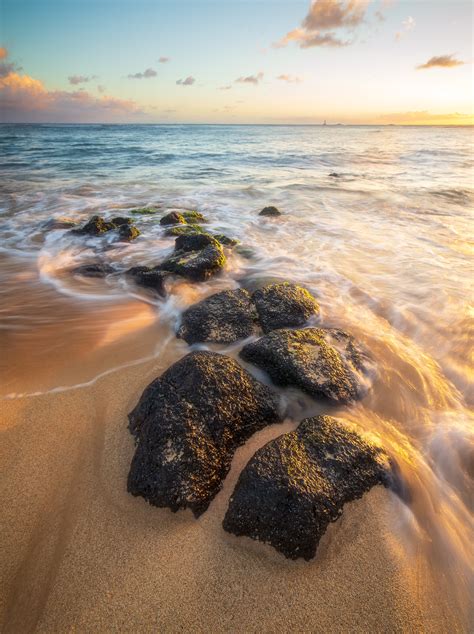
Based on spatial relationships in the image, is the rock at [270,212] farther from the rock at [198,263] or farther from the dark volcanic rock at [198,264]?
the dark volcanic rock at [198,264]

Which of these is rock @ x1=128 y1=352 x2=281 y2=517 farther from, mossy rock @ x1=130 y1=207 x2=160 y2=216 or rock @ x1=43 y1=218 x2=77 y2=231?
mossy rock @ x1=130 y1=207 x2=160 y2=216

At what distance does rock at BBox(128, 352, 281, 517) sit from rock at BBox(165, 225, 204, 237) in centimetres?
553

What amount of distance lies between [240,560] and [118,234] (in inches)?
274

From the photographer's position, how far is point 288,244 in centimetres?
746

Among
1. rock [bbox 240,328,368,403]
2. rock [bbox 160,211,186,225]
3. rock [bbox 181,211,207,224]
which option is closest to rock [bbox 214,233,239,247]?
rock [bbox 160,211,186,225]

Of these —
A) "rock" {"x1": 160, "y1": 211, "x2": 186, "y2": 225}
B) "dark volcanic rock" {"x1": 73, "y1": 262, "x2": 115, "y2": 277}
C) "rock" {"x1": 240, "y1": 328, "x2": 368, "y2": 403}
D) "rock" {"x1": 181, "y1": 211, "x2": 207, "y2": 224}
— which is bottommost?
"rock" {"x1": 181, "y1": 211, "x2": 207, "y2": 224}

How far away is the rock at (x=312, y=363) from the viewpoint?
9.30 feet

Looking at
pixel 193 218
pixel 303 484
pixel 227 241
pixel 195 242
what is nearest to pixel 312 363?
pixel 303 484

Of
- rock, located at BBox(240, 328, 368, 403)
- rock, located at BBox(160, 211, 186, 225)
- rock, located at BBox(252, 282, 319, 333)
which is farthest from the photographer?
rock, located at BBox(160, 211, 186, 225)

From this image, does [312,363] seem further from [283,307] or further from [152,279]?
[152,279]

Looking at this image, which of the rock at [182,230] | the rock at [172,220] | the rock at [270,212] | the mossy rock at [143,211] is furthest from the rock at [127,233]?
the rock at [270,212]

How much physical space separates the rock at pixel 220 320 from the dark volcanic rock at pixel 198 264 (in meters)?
1.35

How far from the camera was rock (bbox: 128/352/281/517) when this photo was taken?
2006mm

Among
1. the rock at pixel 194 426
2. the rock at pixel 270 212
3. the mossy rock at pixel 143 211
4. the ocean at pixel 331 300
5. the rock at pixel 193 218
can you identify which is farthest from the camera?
the rock at pixel 270 212
